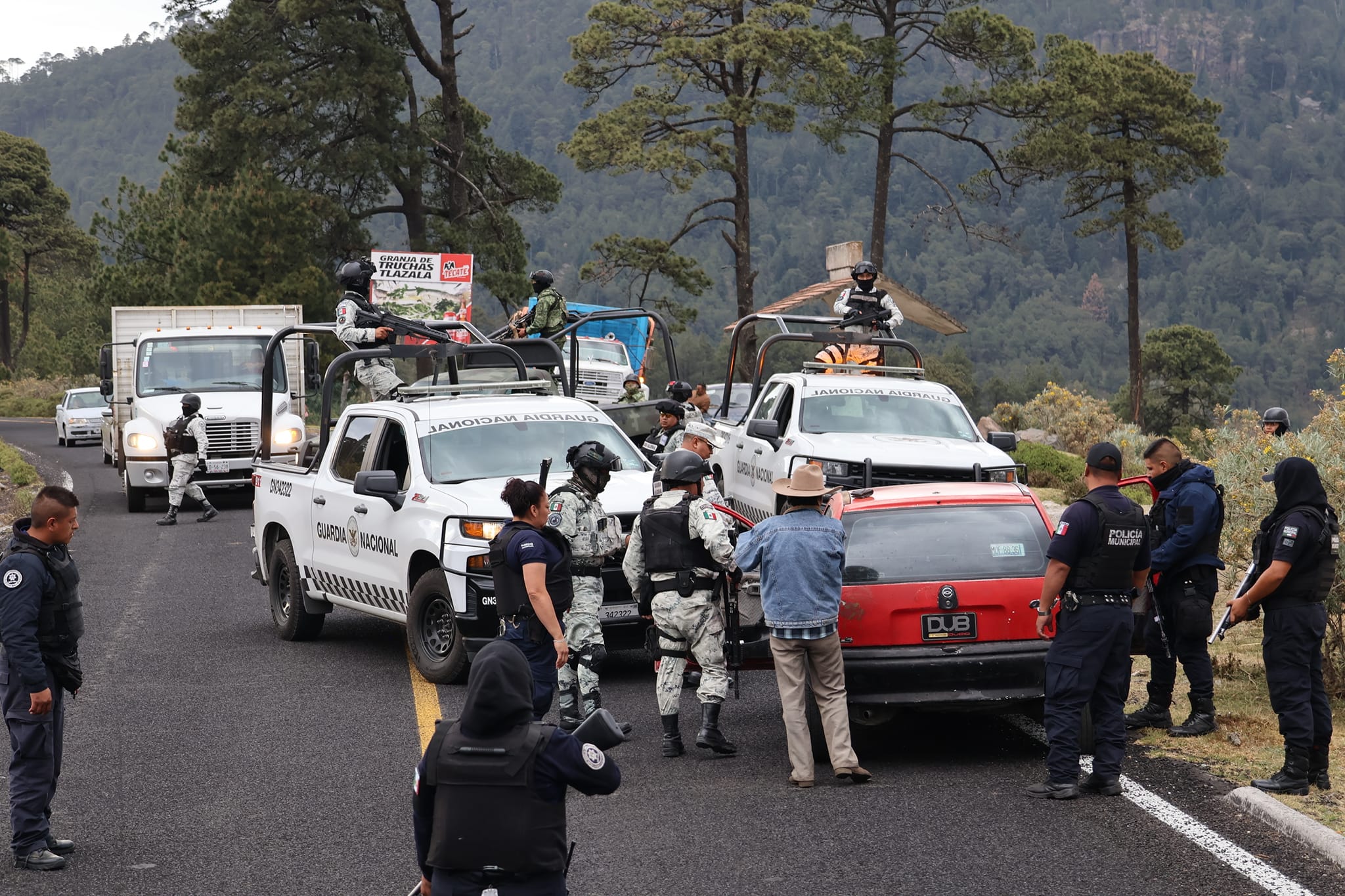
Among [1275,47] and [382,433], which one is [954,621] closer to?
[382,433]

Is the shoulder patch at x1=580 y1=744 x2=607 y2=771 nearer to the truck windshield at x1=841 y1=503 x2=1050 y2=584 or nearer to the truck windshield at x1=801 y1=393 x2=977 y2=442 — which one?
the truck windshield at x1=841 y1=503 x2=1050 y2=584

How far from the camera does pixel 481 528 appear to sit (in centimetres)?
1005

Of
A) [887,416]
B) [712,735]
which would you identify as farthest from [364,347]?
[712,735]

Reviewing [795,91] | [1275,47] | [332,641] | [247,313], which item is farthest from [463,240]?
[1275,47]

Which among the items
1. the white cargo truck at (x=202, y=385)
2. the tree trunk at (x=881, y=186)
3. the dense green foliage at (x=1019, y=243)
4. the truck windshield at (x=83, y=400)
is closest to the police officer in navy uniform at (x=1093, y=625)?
the white cargo truck at (x=202, y=385)

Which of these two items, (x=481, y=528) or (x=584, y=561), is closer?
(x=584, y=561)

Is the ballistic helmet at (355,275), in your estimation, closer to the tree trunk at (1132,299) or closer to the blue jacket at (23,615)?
the blue jacket at (23,615)

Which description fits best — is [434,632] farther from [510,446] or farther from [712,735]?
[712,735]

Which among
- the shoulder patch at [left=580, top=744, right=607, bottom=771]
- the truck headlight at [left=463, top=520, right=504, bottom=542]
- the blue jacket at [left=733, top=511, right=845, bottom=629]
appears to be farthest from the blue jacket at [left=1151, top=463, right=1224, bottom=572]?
the shoulder patch at [left=580, top=744, right=607, bottom=771]

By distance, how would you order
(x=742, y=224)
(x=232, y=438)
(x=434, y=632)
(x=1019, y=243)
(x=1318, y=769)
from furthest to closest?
1. (x=1019, y=243)
2. (x=742, y=224)
3. (x=232, y=438)
4. (x=434, y=632)
5. (x=1318, y=769)

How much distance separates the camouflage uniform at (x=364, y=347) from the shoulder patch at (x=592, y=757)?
9482mm

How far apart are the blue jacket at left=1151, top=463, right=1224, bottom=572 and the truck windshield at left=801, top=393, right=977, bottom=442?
239 inches

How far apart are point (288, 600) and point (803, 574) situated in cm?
607

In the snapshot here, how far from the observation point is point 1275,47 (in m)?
193
